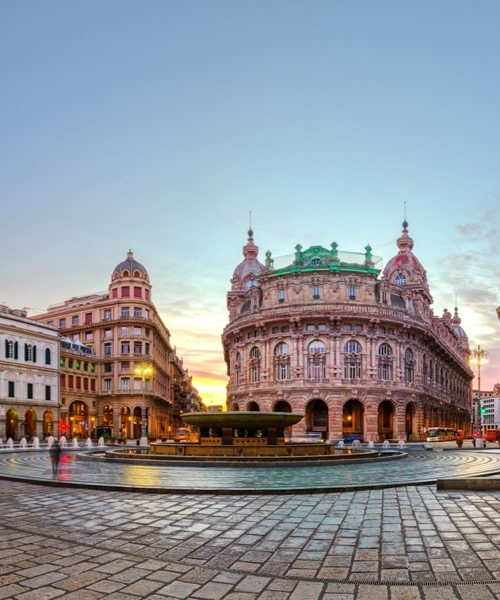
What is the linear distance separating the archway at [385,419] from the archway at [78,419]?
38923 mm

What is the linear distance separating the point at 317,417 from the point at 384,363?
978cm

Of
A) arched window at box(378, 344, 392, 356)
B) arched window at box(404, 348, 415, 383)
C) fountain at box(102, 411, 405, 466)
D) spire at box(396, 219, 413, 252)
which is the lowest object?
fountain at box(102, 411, 405, 466)

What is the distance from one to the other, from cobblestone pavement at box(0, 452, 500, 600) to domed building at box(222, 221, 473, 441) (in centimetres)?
4998

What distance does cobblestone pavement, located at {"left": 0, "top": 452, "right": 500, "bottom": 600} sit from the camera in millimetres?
7215

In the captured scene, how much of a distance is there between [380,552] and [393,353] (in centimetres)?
6085

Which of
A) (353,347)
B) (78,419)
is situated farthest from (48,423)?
(353,347)

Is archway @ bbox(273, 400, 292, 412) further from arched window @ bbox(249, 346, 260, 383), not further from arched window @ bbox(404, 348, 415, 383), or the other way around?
arched window @ bbox(404, 348, 415, 383)

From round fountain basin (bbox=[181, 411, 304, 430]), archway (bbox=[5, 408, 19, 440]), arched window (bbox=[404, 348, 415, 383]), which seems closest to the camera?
round fountain basin (bbox=[181, 411, 304, 430])

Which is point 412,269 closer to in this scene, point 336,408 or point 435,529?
point 336,408

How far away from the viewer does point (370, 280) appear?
6894 centimetres

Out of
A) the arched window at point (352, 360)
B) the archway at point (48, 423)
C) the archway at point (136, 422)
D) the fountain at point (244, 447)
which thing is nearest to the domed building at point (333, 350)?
the arched window at point (352, 360)

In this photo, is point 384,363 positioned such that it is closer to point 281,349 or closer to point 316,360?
point 316,360

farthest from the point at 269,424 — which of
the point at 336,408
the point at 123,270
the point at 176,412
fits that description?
the point at 176,412

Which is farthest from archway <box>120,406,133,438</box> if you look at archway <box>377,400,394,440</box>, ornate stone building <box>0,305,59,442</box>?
archway <box>377,400,394,440</box>
